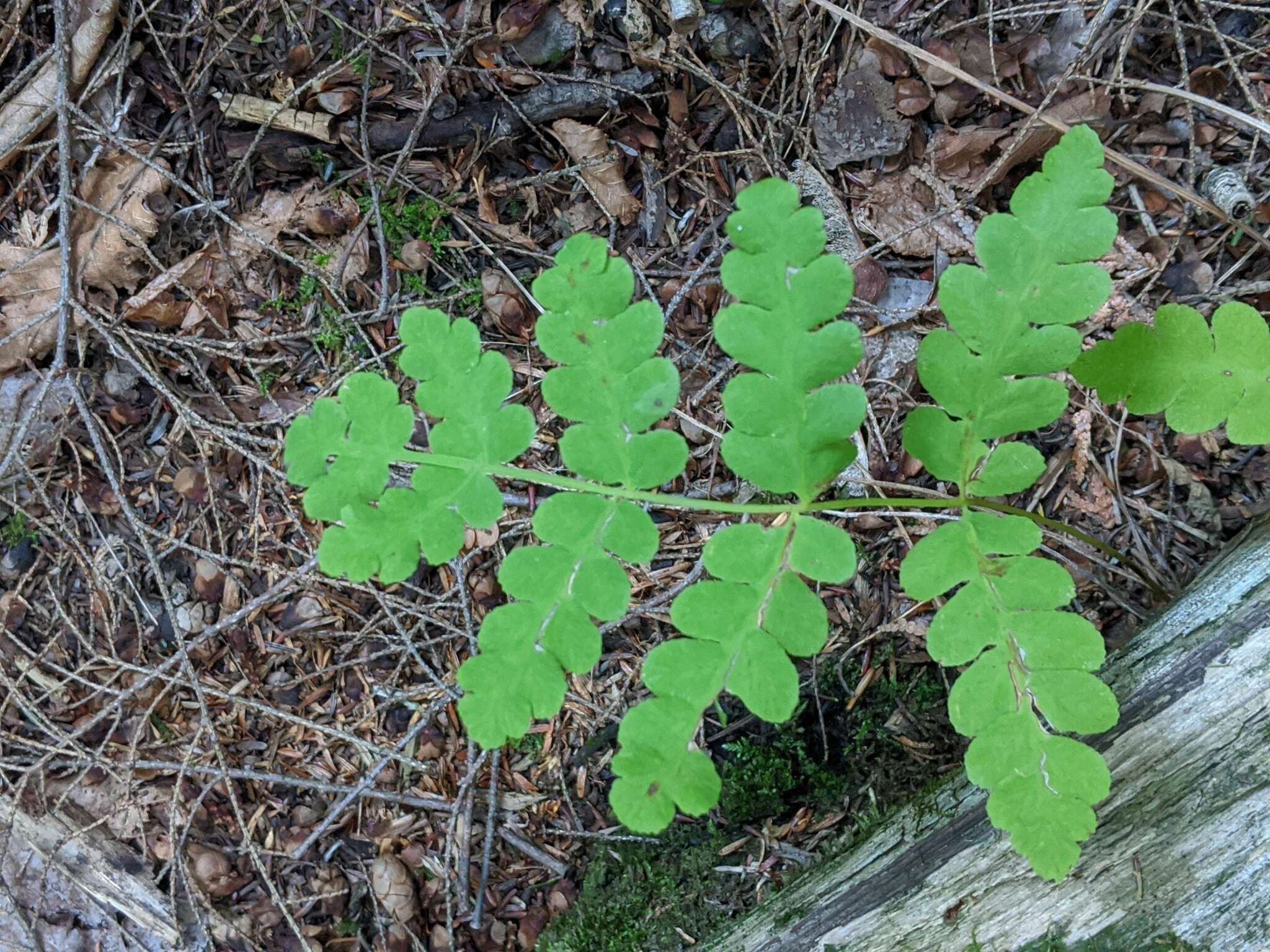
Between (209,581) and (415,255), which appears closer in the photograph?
(415,255)

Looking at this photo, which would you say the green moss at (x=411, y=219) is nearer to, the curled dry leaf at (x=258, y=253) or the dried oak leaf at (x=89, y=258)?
the curled dry leaf at (x=258, y=253)

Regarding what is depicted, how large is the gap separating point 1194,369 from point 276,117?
3515 millimetres

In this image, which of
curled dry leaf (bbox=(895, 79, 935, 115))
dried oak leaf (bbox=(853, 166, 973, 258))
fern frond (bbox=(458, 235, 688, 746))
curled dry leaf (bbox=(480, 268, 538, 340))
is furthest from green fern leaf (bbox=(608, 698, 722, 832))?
curled dry leaf (bbox=(895, 79, 935, 115))

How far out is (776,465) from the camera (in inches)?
90.1

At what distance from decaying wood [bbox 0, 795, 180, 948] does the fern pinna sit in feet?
8.72

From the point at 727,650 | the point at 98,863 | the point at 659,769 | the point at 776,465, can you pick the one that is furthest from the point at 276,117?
the point at 98,863

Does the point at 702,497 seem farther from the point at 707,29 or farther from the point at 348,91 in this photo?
the point at 348,91

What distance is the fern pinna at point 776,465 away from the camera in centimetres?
207

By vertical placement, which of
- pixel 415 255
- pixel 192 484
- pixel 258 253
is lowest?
pixel 192 484

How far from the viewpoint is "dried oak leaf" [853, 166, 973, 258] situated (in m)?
3.31

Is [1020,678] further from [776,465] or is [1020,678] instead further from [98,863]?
[98,863]

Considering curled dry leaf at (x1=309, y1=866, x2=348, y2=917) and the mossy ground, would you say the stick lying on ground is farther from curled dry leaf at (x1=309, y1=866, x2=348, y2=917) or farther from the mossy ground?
curled dry leaf at (x1=309, y1=866, x2=348, y2=917)

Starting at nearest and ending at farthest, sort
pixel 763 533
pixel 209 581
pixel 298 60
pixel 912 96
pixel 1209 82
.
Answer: pixel 763 533
pixel 1209 82
pixel 912 96
pixel 298 60
pixel 209 581

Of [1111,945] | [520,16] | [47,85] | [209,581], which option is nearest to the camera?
[1111,945]
